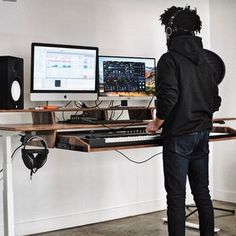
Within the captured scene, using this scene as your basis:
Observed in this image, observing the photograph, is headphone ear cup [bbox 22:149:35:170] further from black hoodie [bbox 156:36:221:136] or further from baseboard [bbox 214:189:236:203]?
baseboard [bbox 214:189:236:203]

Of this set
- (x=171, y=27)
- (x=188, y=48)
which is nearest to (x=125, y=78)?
(x=171, y=27)

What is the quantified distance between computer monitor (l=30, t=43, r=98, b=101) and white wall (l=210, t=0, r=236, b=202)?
5.16 feet

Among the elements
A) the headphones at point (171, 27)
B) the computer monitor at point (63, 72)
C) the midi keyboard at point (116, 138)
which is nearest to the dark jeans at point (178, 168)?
the midi keyboard at point (116, 138)

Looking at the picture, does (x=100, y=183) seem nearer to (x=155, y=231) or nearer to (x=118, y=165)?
(x=118, y=165)

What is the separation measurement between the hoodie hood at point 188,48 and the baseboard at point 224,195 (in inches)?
83.5

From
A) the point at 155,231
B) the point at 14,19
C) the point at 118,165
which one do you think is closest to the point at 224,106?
the point at 118,165

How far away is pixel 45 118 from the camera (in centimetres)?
299

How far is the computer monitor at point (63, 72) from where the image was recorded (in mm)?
3039

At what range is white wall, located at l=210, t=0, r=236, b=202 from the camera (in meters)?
4.19

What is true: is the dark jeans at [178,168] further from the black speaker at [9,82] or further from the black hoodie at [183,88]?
the black speaker at [9,82]

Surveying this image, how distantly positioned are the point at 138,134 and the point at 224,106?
75.4 inches

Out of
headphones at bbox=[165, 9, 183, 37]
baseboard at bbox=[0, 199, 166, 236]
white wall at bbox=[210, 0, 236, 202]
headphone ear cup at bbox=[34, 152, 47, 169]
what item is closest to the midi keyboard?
headphone ear cup at bbox=[34, 152, 47, 169]

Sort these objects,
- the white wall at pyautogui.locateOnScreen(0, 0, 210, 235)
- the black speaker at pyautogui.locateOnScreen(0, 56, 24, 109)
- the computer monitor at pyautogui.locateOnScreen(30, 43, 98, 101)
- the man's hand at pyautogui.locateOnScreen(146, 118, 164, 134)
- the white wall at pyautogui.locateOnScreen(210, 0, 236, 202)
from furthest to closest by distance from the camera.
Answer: the white wall at pyautogui.locateOnScreen(210, 0, 236, 202), the white wall at pyautogui.locateOnScreen(0, 0, 210, 235), the computer monitor at pyautogui.locateOnScreen(30, 43, 98, 101), the black speaker at pyautogui.locateOnScreen(0, 56, 24, 109), the man's hand at pyautogui.locateOnScreen(146, 118, 164, 134)

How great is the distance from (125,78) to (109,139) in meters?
1.08
